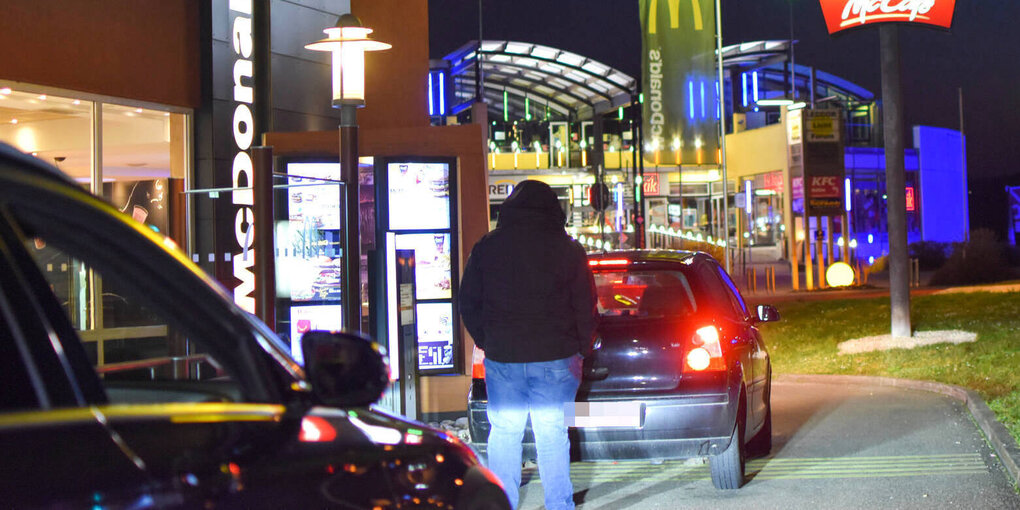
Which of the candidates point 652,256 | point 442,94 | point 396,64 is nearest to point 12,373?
point 652,256

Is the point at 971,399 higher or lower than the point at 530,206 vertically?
lower

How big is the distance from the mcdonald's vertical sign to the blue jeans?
72.1 feet

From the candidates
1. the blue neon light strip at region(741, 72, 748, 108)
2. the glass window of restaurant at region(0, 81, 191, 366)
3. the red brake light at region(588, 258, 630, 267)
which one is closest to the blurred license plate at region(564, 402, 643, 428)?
the red brake light at region(588, 258, 630, 267)

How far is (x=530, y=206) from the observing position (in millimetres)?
6258

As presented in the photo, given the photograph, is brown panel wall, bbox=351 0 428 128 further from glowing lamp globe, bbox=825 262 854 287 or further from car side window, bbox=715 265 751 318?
glowing lamp globe, bbox=825 262 854 287

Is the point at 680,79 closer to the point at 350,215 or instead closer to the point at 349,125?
the point at 349,125

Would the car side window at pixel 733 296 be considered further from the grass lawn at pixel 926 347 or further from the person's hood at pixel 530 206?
the grass lawn at pixel 926 347

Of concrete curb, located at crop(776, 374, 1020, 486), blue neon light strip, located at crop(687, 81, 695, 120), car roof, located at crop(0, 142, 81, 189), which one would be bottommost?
concrete curb, located at crop(776, 374, 1020, 486)

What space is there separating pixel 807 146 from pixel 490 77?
18701 millimetres

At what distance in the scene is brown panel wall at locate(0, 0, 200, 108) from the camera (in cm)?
990

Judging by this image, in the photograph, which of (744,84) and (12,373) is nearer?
(12,373)

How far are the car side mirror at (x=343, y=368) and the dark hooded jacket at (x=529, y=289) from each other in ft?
12.1

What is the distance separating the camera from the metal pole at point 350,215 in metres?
8.61

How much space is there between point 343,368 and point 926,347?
13.8 m
